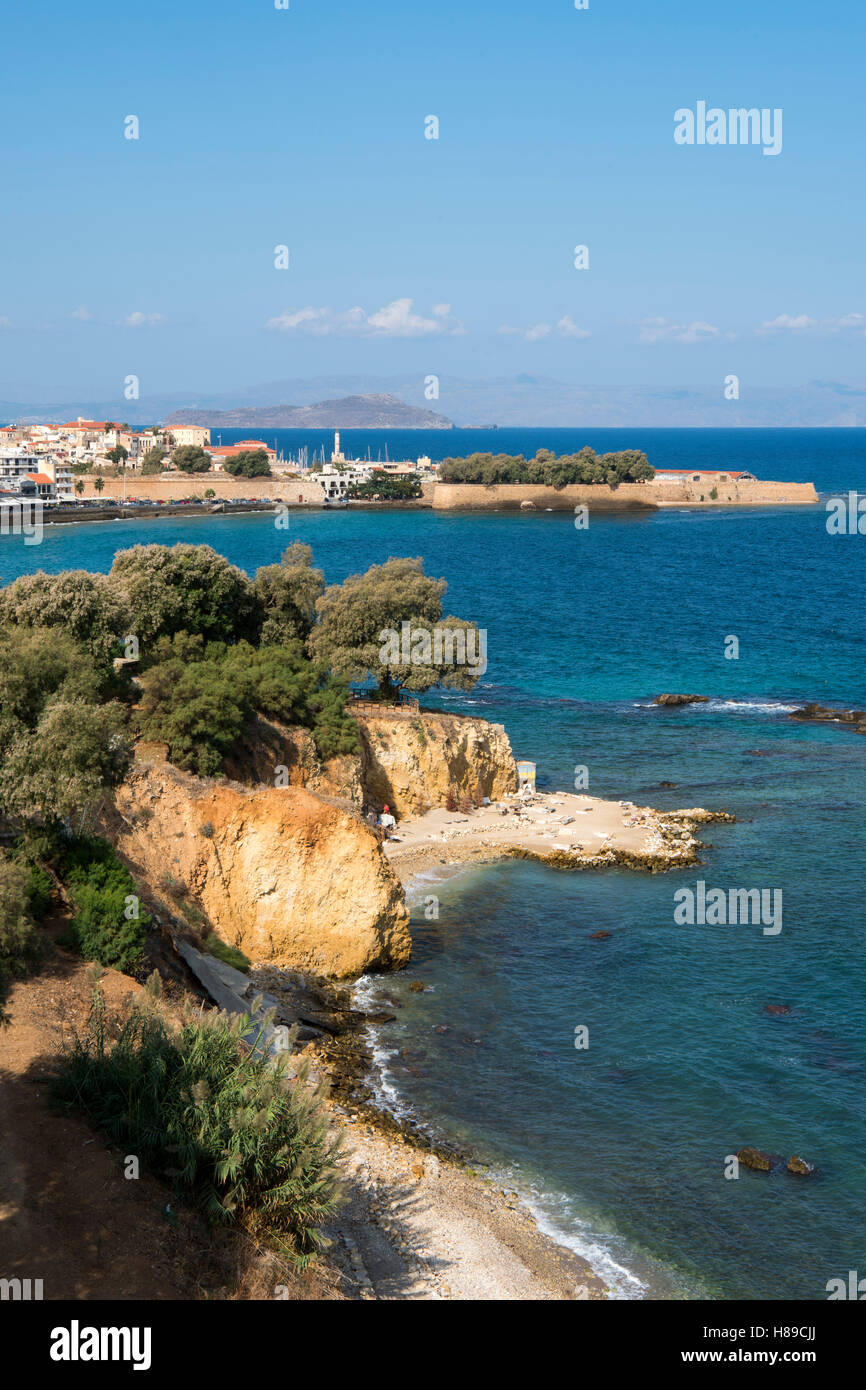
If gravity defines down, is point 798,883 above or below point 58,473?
below

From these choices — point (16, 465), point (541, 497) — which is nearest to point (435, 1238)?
point (541, 497)

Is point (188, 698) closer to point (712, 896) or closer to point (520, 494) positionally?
point (712, 896)

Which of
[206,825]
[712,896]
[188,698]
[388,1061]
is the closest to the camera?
[388,1061]

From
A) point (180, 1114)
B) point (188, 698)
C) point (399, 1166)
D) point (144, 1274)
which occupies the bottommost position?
point (399, 1166)

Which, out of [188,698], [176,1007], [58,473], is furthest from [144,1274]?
[58,473]

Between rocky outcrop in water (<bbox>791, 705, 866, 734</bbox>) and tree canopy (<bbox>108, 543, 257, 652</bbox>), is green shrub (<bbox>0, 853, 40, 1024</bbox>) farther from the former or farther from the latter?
rocky outcrop in water (<bbox>791, 705, 866, 734</bbox>)

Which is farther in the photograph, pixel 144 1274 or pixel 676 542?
pixel 676 542

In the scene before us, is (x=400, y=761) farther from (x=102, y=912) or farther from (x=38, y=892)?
(x=38, y=892)

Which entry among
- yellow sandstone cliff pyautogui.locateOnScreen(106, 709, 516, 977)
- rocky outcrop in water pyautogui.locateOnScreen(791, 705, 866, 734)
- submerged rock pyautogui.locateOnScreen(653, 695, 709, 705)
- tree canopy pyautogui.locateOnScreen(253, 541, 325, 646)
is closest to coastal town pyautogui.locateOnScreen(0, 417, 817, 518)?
submerged rock pyautogui.locateOnScreen(653, 695, 709, 705)
